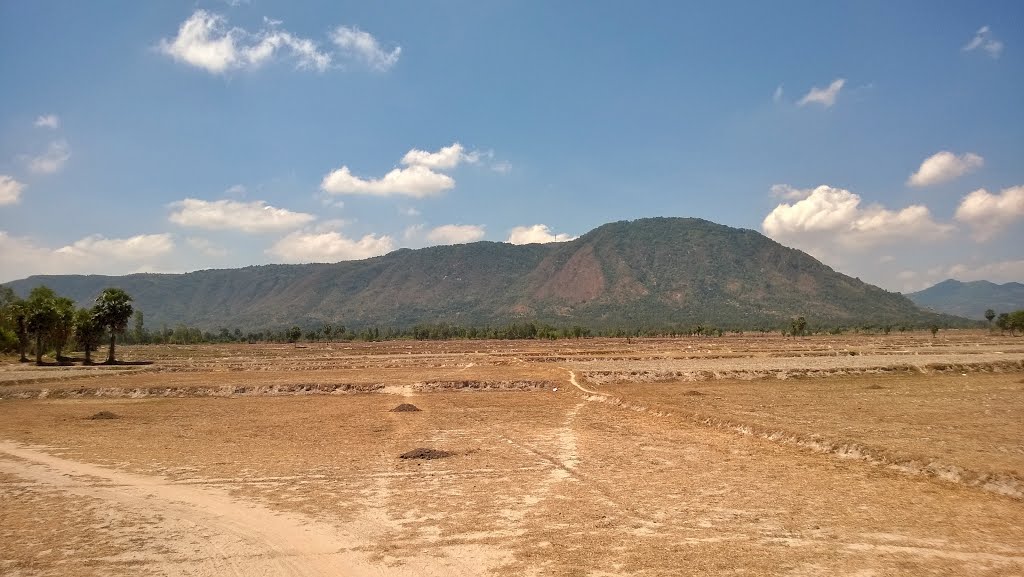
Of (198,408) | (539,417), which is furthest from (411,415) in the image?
(198,408)

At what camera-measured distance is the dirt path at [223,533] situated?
10.0 m

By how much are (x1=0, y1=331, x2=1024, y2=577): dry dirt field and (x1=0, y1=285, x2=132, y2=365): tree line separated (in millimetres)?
41229

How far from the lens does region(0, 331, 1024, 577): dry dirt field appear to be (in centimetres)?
1034

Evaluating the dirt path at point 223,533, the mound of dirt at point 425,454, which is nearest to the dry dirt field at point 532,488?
the dirt path at point 223,533

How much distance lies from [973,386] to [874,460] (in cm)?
2778

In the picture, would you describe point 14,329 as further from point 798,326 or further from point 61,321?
point 798,326

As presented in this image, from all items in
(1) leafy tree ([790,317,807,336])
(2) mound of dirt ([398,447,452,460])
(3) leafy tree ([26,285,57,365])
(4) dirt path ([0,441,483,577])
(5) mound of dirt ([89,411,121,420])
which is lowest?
(5) mound of dirt ([89,411,121,420])

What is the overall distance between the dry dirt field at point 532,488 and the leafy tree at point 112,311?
41.5 m

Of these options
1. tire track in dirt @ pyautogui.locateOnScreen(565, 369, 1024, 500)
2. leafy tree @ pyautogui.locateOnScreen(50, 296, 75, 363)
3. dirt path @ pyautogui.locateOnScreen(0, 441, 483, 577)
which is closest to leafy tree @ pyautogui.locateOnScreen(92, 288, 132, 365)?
leafy tree @ pyautogui.locateOnScreen(50, 296, 75, 363)

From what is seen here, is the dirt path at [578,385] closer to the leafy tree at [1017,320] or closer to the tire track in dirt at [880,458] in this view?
the tire track in dirt at [880,458]

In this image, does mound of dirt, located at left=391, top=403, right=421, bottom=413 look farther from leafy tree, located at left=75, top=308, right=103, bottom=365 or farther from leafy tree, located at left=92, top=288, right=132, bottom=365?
leafy tree, located at left=75, top=308, right=103, bottom=365

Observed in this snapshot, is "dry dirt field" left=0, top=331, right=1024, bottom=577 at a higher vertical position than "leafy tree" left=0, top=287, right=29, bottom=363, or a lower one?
lower

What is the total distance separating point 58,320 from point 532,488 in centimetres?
7724

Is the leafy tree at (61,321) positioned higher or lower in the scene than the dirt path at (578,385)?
higher
